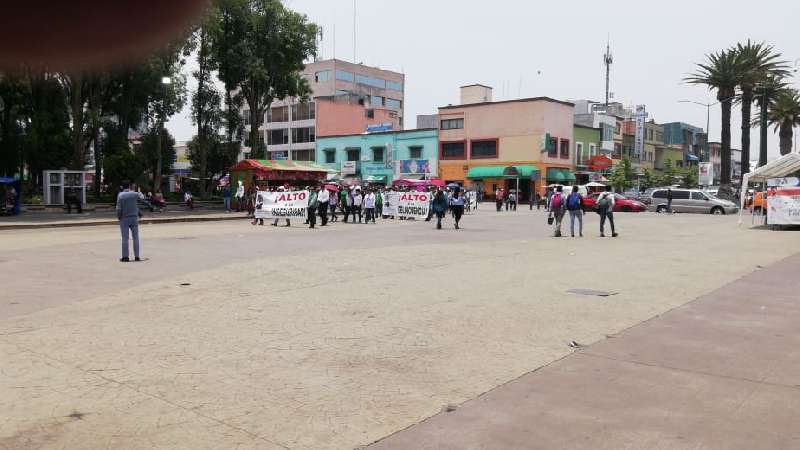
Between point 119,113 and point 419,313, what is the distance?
120ft

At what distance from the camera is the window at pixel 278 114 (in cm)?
7769

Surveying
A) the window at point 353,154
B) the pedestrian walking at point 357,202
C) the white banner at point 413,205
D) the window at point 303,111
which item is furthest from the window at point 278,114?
the pedestrian walking at point 357,202

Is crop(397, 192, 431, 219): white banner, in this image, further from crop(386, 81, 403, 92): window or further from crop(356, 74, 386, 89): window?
crop(386, 81, 403, 92): window

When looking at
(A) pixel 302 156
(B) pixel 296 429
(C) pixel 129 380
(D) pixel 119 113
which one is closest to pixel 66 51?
(B) pixel 296 429

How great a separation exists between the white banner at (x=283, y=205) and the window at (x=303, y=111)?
48.7 meters

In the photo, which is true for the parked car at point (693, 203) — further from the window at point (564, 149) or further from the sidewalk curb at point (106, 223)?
the sidewalk curb at point (106, 223)

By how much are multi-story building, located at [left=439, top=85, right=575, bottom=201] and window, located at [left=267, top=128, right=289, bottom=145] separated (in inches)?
910

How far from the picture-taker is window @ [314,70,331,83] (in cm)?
8106

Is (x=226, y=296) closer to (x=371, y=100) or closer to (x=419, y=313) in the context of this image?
(x=419, y=313)

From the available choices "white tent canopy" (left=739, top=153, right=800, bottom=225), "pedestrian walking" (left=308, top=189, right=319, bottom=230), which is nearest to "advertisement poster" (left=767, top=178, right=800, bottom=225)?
"white tent canopy" (left=739, top=153, right=800, bottom=225)

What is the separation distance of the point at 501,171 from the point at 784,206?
34.7 meters

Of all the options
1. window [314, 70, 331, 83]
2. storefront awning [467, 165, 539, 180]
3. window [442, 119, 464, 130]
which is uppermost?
window [314, 70, 331, 83]

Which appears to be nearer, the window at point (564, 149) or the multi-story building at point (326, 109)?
the window at point (564, 149)

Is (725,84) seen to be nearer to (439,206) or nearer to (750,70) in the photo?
(750,70)
